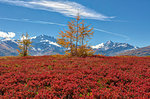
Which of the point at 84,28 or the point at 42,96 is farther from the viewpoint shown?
the point at 84,28

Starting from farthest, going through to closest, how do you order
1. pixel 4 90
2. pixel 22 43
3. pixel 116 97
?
pixel 22 43 → pixel 4 90 → pixel 116 97

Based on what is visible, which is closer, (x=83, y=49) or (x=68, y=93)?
(x=68, y=93)

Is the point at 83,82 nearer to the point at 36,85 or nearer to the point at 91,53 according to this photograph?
the point at 36,85

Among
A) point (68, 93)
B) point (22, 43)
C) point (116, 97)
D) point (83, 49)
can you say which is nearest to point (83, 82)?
point (68, 93)

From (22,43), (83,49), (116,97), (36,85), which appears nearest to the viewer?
(116,97)

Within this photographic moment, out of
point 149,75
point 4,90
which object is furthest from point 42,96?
point 149,75

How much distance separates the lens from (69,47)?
97.0ft

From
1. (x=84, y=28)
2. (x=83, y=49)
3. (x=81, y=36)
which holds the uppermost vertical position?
(x=84, y=28)

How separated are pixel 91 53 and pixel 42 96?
24.0 metres

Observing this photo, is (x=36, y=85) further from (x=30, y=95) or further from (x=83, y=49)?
(x=83, y=49)

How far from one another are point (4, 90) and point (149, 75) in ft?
34.0

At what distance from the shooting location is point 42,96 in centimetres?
595

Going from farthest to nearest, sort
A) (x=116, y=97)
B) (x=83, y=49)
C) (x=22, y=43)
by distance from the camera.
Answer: (x=22, y=43) → (x=83, y=49) → (x=116, y=97)

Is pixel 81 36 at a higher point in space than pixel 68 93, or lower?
higher
